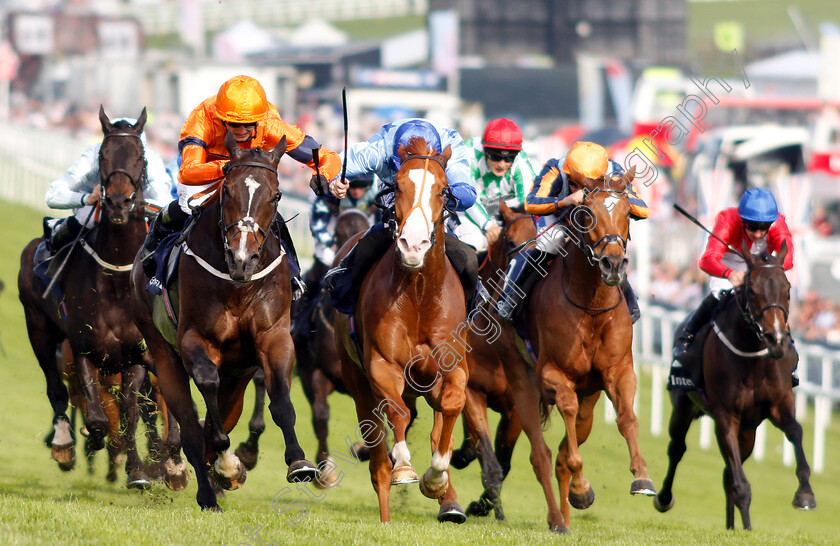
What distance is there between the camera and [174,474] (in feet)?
24.8

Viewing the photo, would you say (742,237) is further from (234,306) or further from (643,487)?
(234,306)

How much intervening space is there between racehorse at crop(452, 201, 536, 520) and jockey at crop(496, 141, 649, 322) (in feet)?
0.55

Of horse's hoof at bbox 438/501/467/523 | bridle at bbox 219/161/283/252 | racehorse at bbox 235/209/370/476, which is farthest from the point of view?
racehorse at bbox 235/209/370/476

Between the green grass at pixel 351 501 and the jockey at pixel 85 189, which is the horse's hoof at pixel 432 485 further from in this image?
the jockey at pixel 85 189

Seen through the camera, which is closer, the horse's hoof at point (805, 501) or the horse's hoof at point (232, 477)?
the horse's hoof at point (232, 477)

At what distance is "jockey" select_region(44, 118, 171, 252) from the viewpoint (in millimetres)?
7629

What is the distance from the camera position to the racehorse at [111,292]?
7.04m

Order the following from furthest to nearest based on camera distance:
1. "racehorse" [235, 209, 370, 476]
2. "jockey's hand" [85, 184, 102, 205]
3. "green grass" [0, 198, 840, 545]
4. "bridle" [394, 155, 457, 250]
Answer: "racehorse" [235, 209, 370, 476], "jockey's hand" [85, 184, 102, 205], "bridle" [394, 155, 457, 250], "green grass" [0, 198, 840, 545]

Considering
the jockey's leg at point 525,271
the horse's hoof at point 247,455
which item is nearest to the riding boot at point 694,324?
the jockey's leg at point 525,271

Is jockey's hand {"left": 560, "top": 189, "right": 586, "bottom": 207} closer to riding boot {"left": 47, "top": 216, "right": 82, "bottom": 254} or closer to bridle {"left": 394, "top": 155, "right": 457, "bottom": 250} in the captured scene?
bridle {"left": 394, "top": 155, "right": 457, "bottom": 250}

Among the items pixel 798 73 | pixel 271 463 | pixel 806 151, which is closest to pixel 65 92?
pixel 798 73

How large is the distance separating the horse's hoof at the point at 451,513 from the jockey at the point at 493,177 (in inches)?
63.4

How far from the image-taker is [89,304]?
24.3 ft

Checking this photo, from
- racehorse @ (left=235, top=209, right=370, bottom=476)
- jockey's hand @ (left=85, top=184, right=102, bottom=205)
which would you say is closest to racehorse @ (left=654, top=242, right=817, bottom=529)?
racehorse @ (left=235, top=209, right=370, bottom=476)
